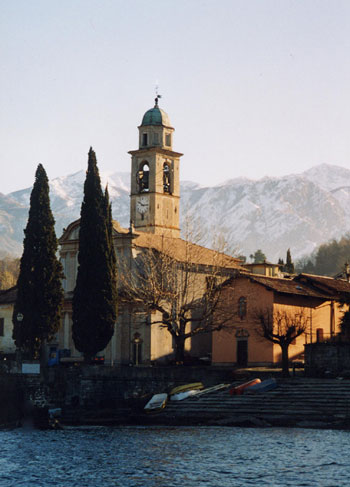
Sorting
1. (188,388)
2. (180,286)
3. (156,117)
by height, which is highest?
(156,117)

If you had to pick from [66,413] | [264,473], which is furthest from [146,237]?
[264,473]

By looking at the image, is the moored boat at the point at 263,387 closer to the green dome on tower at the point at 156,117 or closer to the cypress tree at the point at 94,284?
the cypress tree at the point at 94,284

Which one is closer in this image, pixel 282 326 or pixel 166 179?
pixel 282 326

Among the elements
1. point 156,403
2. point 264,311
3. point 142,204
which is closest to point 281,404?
point 156,403

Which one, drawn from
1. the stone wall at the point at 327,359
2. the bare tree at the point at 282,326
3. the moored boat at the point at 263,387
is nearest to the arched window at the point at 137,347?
the bare tree at the point at 282,326

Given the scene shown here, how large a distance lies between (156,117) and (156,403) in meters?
42.2

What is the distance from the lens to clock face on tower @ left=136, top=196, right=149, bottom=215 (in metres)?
90.4

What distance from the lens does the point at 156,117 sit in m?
91.9

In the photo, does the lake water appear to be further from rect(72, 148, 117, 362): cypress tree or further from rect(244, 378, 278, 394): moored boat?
rect(72, 148, 117, 362): cypress tree

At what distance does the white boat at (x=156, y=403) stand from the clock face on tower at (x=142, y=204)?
35748 mm

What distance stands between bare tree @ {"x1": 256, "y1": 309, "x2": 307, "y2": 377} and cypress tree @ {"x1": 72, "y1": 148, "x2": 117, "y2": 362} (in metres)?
10.5

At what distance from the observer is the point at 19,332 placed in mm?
64438

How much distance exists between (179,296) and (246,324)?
5913mm

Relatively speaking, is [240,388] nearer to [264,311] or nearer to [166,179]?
[264,311]
